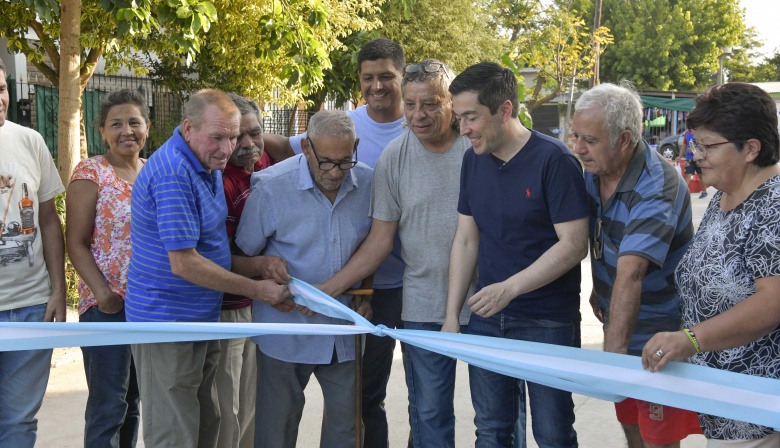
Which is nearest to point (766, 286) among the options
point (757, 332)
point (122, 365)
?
point (757, 332)

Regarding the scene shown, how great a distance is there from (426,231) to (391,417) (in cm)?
209

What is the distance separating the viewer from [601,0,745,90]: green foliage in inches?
1886

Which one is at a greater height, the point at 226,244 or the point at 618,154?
the point at 618,154

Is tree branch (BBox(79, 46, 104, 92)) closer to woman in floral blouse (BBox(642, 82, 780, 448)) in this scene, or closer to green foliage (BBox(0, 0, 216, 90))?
green foliage (BBox(0, 0, 216, 90))

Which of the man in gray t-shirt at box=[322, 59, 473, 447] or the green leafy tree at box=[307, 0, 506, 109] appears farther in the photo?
the green leafy tree at box=[307, 0, 506, 109]

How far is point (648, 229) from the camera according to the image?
9.93 ft

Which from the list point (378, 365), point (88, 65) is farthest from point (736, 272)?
point (88, 65)

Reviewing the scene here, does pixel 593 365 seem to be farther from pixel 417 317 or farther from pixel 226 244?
pixel 226 244

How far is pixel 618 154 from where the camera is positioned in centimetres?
313

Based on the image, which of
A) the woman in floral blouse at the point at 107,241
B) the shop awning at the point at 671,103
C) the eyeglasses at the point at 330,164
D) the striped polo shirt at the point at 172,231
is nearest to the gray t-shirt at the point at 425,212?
the eyeglasses at the point at 330,164

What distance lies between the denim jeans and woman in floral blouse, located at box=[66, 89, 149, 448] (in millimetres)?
1229

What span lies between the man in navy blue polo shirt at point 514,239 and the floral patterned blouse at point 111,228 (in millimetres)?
1635

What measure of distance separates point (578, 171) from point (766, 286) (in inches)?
39.2

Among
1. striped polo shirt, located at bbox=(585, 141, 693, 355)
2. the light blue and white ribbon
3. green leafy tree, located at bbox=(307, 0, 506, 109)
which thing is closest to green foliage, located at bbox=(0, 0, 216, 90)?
the light blue and white ribbon
